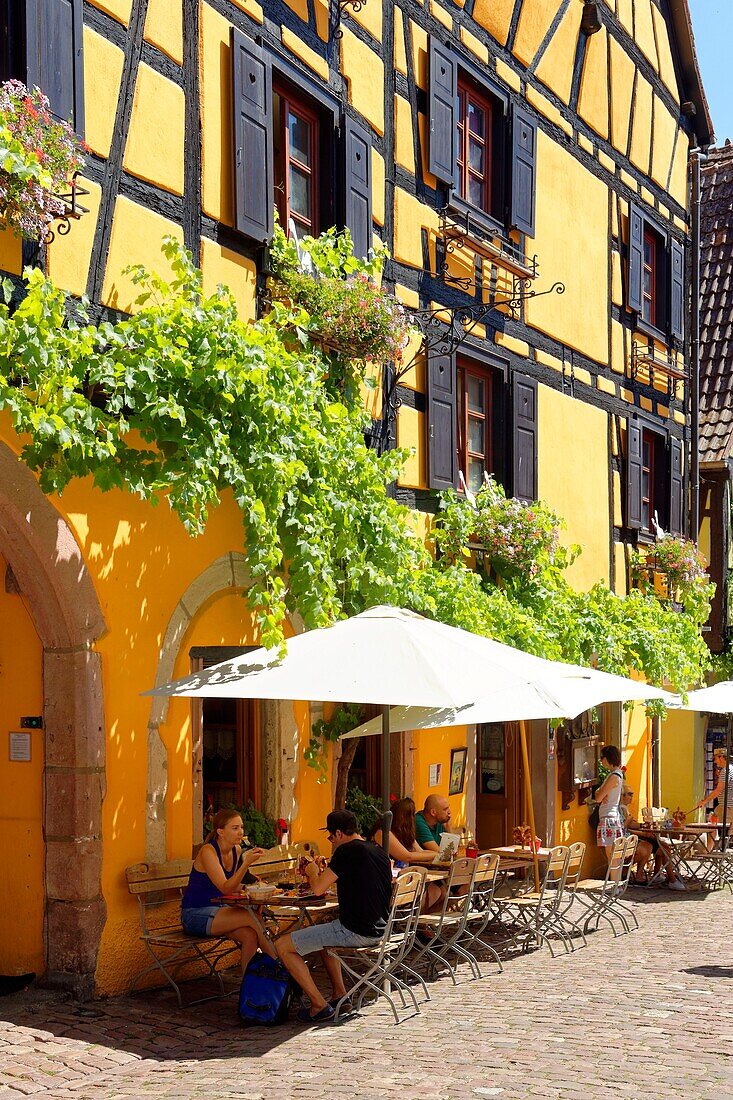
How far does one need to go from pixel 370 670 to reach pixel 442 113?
641cm

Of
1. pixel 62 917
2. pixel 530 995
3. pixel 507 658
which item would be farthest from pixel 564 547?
pixel 62 917

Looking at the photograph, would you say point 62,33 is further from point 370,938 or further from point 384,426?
point 370,938

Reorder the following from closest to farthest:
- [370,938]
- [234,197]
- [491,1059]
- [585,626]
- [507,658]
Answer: [491,1059] < [370,938] < [507,658] < [234,197] < [585,626]

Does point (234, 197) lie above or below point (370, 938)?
above

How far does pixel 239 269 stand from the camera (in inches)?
362

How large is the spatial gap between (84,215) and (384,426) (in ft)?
12.5

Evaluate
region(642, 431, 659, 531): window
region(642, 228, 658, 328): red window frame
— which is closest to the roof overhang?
region(642, 228, 658, 328): red window frame

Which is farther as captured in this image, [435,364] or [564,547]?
[564,547]

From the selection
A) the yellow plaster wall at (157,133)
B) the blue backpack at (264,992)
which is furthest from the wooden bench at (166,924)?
the yellow plaster wall at (157,133)

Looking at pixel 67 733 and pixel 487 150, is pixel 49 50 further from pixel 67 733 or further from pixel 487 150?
pixel 487 150

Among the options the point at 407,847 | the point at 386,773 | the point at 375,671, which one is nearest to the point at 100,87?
the point at 375,671

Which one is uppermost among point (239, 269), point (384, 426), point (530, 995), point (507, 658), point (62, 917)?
point (239, 269)

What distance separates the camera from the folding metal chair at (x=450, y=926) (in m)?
8.16

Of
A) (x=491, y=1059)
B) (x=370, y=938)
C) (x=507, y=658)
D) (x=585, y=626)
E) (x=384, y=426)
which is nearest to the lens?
(x=491, y=1059)
